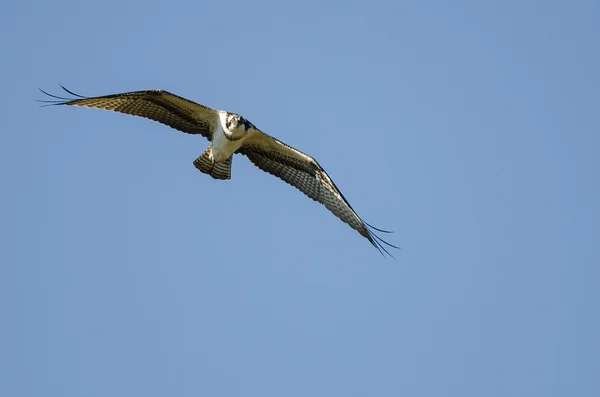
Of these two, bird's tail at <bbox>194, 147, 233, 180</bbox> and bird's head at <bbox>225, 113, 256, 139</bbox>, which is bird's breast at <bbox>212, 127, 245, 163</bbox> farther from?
bird's head at <bbox>225, 113, 256, 139</bbox>

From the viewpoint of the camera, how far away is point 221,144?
72.9 ft

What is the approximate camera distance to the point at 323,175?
23.1m

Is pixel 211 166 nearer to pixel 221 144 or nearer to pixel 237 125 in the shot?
pixel 221 144

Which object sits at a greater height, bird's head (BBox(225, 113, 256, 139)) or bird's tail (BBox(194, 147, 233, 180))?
bird's head (BBox(225, 113, 256, 139))

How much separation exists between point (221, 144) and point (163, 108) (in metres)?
1.22

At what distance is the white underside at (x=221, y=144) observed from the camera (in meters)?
22.2

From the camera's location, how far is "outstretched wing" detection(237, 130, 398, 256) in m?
22.9

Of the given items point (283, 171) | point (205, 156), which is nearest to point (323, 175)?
point (283, 171)

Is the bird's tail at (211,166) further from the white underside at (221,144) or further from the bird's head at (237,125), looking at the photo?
the bird's head at (237,125)

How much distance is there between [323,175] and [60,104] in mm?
5113

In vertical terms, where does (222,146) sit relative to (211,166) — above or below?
above

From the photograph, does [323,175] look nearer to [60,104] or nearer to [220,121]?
[220,121]

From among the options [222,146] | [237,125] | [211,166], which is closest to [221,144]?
[222,146]

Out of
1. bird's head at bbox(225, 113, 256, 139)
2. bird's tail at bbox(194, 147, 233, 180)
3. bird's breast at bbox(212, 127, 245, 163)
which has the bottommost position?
bird's tail at bbox(194, 147, 233, 180)
